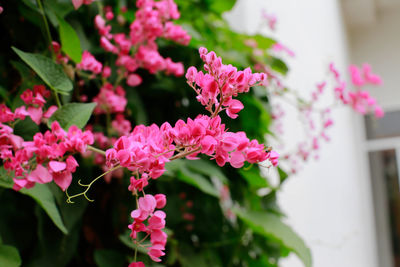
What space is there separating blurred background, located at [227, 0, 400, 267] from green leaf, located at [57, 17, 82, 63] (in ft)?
1.61

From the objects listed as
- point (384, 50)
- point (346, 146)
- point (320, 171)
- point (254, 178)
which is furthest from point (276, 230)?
point (384, 50)

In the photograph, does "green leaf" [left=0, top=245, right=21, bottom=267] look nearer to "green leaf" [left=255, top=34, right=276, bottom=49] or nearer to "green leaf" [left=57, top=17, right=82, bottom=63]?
"green leaf" [left=57, top=17, right=82, bottom=63]

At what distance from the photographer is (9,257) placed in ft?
0.96

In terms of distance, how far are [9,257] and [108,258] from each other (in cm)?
14

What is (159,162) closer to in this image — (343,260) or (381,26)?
(343,260)

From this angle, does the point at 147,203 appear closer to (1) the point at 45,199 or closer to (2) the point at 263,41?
A: (1) the point at 45,199

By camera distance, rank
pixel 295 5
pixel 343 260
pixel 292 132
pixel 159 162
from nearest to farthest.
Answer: pixel 159 162, pixel 292 132, pixel 295 5, pixel 343 260

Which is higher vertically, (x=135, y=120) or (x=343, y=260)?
(x=135, y=120)

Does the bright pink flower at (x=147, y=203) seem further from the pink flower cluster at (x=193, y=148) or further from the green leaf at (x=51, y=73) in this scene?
the green leaf at (x=51, y=73)

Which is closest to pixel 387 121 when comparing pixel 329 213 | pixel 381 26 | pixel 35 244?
pixel 381 26

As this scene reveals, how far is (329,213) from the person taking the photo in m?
1.34

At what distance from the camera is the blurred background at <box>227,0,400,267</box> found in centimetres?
112

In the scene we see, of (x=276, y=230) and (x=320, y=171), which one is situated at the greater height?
(x=276, y=230)

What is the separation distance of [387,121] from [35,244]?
2362 mm
